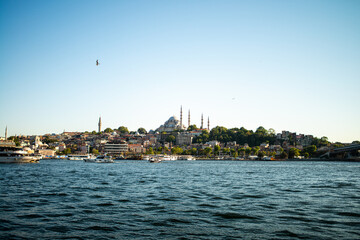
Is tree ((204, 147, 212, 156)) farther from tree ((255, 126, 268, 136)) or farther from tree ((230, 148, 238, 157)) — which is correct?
tree ((255, 126, 268, 136))

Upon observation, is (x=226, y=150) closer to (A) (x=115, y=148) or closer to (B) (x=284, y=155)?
(B) (x=284, y=155)

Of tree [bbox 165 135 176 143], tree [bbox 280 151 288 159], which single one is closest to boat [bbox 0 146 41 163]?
tree [bbox 280 151 288 159]

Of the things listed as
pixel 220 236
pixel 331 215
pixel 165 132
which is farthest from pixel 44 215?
pixel 165 132

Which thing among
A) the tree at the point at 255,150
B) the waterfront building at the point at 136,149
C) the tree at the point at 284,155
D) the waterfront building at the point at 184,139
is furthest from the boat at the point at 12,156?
the waterfront building at the point at 184,139

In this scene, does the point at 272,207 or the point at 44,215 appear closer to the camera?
the point at 44,215

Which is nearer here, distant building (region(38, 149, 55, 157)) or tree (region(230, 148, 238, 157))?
distant building (region(38, 149, 55, 157))

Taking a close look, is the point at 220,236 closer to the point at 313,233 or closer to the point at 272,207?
the point at 313,233

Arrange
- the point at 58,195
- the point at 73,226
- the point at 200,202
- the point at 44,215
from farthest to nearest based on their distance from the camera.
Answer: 1. the point at 58,195
2. the point at 200,202
3. the point at 44,215
4. the point at 73,226

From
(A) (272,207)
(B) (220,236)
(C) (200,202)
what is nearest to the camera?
(B) (220,236)

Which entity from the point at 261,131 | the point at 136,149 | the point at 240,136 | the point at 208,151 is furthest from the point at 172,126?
the point at 208,151

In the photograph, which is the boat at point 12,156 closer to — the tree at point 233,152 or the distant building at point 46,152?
the distant building at point 46,152
